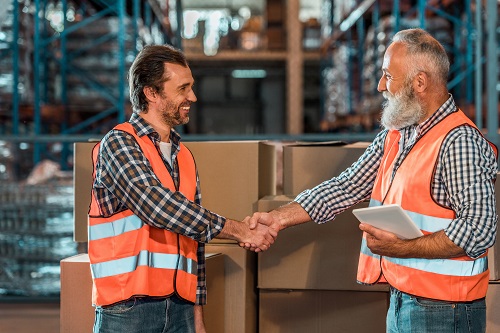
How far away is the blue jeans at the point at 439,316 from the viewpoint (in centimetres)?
248

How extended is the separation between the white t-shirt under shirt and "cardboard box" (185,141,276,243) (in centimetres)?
69

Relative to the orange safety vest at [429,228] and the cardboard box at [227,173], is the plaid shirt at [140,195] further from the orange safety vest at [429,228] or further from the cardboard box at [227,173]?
the cardboard box at [227,173]

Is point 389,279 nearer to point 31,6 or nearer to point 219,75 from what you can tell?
point 31,6

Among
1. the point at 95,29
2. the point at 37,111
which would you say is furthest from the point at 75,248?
the point at 95,29

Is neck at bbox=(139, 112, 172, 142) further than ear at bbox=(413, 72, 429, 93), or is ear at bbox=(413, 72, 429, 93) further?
neck at bbox=(139, 112, 172, 142)

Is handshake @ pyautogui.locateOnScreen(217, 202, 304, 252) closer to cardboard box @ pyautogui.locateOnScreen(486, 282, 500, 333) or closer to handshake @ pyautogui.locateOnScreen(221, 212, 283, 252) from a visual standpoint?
handshake @ pyautogui.locateOnScreen(221, 212, 283, 252)

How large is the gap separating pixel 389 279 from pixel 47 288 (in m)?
4.48

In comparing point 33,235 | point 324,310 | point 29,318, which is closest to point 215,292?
point 324,310

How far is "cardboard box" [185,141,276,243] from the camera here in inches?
139

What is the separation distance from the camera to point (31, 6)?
11.3 m

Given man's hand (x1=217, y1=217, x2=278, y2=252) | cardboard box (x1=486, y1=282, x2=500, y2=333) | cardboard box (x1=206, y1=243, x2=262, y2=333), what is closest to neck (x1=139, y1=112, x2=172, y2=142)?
man's hand (x1=217, y1=217, x2=278, y2=252)

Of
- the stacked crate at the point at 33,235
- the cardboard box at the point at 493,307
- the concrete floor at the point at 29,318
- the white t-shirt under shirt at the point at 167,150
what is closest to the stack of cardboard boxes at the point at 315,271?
the cardboard box at the point at 493,307

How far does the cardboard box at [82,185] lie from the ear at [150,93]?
0.85 m

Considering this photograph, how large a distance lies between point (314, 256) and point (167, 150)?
3.15 feet
